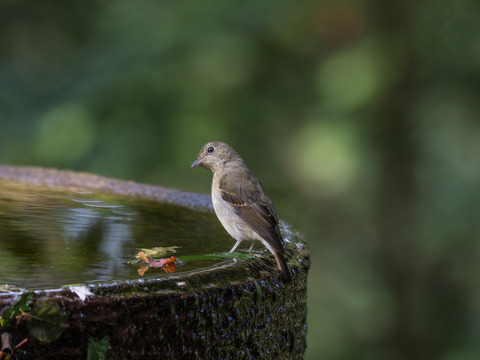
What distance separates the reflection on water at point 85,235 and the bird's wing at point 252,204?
12 cm

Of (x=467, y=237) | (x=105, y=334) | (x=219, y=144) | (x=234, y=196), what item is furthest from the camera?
(x=467, y=237)

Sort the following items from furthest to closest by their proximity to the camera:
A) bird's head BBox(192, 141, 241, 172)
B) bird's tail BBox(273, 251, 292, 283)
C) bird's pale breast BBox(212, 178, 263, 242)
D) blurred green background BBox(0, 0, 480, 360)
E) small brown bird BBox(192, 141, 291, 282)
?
blurred green background BBox(0, 0, 480, 360)
bird's head BBox(192, 141, 241, 172)
bird's pale breast BBox(212, 178, 263, 242)
small brown bird BBox(192, 141, 291, 282)
bird's tail BBox(273, 251, 292, 283)

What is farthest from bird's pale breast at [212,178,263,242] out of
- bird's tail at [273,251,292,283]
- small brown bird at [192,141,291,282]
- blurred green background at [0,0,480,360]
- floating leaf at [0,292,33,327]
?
blurred green background at [0,0,480,360]

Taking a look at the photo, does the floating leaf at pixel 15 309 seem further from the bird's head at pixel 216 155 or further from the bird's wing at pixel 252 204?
the bird's head at pixel 216 155

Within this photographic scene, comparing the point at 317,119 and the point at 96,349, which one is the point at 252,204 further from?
the point at 317,119

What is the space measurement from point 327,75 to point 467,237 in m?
1.79

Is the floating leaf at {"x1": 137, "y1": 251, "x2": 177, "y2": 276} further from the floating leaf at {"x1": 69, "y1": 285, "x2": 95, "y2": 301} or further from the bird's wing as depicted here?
the bird's wing

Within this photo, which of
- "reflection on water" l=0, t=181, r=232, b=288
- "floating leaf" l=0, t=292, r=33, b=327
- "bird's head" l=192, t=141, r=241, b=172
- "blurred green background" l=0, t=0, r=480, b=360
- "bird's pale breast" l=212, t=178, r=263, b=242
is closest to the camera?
"floating leaf" l=0, t=292, r=33, b=327

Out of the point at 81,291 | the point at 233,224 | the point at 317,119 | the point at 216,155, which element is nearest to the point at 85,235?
the point at 233,224

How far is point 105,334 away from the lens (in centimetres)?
135

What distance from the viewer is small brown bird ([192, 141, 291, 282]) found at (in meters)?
2.15

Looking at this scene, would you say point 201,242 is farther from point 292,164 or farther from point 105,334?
point 292,164

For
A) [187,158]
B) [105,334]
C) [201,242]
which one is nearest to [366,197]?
[187,158]

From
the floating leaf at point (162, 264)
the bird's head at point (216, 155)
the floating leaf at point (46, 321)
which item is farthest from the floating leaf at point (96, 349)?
the bird's head at point (216, 155)
